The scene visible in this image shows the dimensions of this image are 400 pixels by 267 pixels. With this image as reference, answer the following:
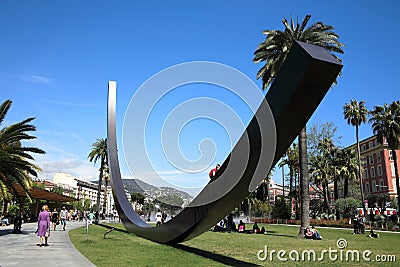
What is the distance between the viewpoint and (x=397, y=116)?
127 feet

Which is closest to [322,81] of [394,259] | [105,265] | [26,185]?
[105,265]

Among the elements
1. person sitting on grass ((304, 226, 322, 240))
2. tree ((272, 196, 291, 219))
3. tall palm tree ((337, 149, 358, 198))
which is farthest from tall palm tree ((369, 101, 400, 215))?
person sitting on grass ((304, 226, 322, 240))

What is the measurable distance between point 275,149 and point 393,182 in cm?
7660

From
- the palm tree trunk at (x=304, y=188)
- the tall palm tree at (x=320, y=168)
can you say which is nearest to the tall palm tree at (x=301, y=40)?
the palm tree trunk at (x=304, y=188)

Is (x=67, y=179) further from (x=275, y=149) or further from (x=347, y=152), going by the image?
(x=275, y=149)

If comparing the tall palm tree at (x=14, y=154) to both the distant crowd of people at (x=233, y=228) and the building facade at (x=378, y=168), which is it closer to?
the distant crowd of people at (x=233, y=228)

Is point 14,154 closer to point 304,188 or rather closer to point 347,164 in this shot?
point 304,188

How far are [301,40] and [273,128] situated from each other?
20.5 m

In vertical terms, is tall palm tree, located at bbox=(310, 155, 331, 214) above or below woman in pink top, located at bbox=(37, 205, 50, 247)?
above

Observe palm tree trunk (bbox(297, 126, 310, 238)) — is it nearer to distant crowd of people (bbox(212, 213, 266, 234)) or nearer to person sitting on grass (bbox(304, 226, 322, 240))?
person sitting on grass (bbox(304, 226, 322, 240))

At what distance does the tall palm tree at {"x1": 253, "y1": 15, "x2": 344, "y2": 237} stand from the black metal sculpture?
15471 mm

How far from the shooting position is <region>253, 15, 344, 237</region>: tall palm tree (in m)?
23.9

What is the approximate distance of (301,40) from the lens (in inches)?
979

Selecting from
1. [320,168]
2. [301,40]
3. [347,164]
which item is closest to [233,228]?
[301,40]
